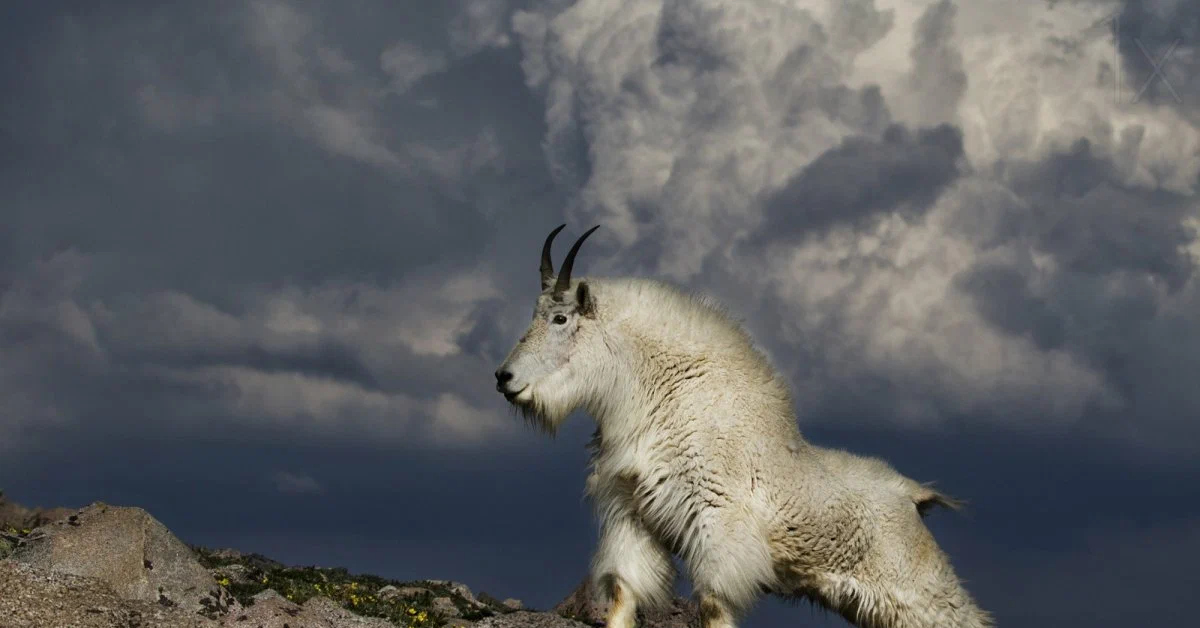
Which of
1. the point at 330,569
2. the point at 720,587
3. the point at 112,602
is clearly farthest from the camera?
the point at 330,569

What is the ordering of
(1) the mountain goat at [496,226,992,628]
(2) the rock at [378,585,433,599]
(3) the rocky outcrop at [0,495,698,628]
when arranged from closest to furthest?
(1) the mountain goat at [496,226,992,628] < (3) the rocky outcrop at [0,495,698,628] < (2) the rock at [378,585,433,599]

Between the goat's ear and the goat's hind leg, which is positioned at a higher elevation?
the goat's ear

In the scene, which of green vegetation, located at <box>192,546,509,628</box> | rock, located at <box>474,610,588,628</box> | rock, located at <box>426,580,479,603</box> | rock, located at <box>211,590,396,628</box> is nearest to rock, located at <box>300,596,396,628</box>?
rock, located at <box>211,590,396,628</box>

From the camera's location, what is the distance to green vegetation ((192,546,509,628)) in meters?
15.3

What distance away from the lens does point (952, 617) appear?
10.7 meters

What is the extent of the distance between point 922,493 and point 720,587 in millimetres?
2788

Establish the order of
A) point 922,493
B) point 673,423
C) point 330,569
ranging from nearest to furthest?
point 673,423 < point 922,493 < point 330,569

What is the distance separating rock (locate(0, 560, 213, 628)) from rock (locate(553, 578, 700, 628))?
5.74 metres

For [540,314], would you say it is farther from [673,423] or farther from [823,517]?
[823,517]

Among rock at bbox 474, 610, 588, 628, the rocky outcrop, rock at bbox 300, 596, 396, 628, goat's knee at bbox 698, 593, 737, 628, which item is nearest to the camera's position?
goat's knee at bbox 698, 593, 737, 628

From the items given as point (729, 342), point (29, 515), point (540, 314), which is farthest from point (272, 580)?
point (729, 342)

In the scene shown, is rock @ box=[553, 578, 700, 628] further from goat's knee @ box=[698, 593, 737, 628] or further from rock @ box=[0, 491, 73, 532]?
rock @ box=[0, 491, 73, 532]

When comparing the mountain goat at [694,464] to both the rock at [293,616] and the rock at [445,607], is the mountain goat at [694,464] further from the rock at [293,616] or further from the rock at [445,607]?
the rock at [445,607]

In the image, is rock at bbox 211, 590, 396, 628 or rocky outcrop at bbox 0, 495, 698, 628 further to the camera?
rock at bbox 211, 590, 396, 628
